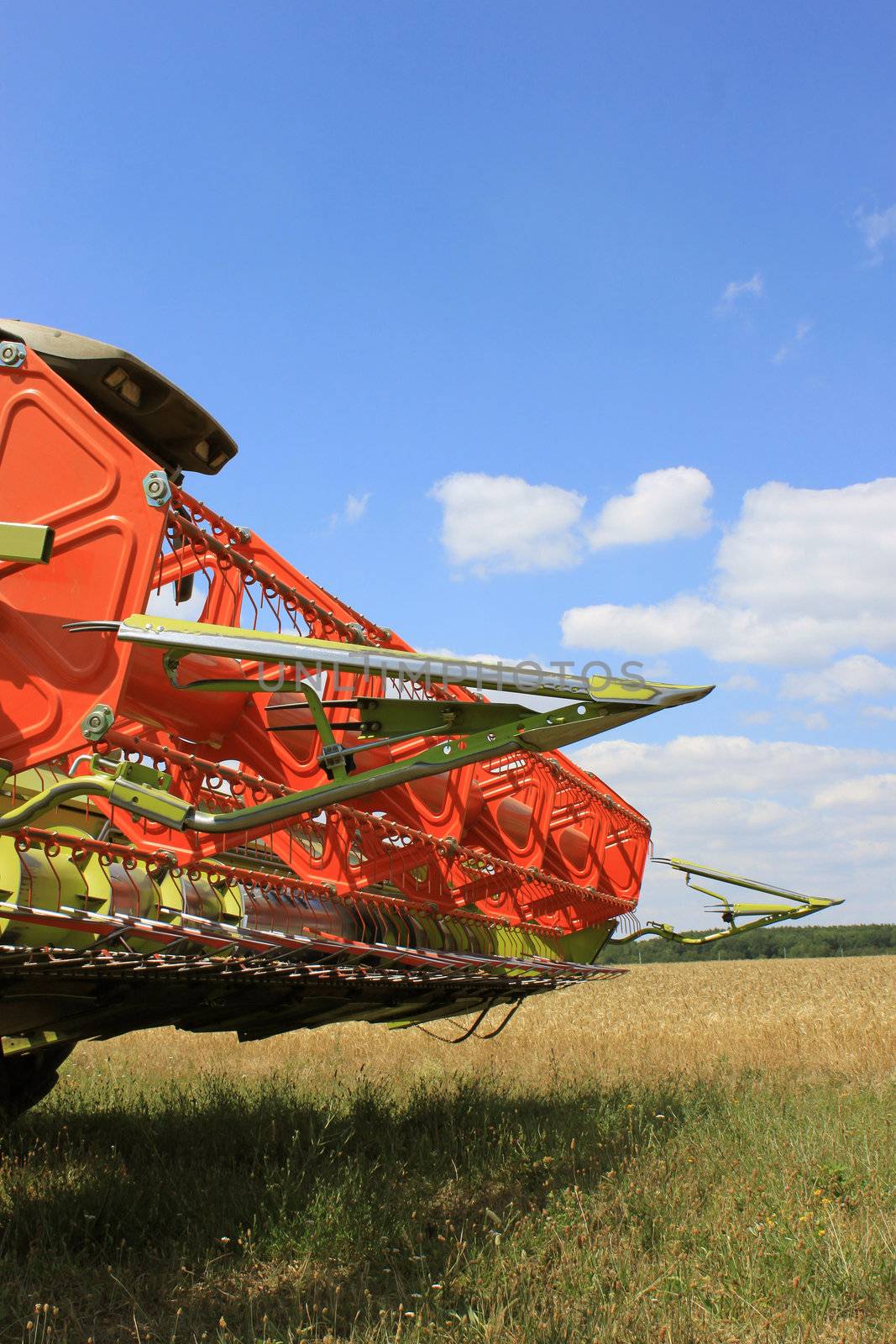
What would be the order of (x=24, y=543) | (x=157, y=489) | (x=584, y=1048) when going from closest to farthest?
1. (x=24, y=543)
2. (x=157, y=489)
3. (x=584, y=1048)

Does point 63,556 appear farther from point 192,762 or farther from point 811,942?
point 811,942

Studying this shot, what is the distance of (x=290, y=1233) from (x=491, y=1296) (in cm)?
93

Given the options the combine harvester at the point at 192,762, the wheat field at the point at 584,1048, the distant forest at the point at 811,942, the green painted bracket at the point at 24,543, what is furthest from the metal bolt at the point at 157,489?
the distant forest at the point at 811,942

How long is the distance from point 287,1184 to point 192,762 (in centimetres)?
180

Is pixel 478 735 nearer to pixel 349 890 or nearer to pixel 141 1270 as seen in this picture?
pixel 349 890

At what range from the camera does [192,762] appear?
3.95 m

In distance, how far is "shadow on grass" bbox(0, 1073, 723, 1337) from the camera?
3771 mm

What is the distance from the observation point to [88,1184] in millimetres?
4664

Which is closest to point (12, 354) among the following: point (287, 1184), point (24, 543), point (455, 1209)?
point (24, 543)

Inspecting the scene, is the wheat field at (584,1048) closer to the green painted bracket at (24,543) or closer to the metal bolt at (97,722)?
the metal bolt at (97,722)

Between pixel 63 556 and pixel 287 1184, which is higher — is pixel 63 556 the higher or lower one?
the higher one

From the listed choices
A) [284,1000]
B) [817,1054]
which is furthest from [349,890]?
[817,1054]

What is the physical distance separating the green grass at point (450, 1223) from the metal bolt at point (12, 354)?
2.90m

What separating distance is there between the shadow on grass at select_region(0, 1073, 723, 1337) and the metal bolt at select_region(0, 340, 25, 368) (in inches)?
116
